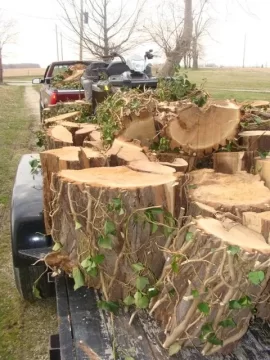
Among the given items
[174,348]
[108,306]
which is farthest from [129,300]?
[174,348]

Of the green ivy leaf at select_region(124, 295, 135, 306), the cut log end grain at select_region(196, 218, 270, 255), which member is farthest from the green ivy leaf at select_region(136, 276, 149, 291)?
the cut log end grain at select_region(196, 218, 270, 255)

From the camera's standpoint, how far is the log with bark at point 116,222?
7.39 ft

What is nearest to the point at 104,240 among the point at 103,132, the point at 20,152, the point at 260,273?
the point at 260,273

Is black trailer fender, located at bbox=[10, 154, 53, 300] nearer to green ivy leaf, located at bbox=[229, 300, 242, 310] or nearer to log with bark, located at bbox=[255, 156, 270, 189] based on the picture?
green ivy leaf, located at bbox=[229, 300, 242, 310]

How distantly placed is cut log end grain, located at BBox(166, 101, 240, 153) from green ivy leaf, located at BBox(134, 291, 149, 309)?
1306 mm

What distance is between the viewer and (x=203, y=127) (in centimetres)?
323

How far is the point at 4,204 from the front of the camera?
592cm

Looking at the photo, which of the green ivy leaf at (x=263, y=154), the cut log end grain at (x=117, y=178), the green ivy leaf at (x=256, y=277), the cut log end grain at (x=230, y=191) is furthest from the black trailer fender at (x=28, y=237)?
the green ivy leaf at (x=263, y=154)

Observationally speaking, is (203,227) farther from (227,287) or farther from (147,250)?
(147,250)

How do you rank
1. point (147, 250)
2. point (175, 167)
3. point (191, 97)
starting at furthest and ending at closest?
point (191, 97), point (175, 167), point (147, 250)

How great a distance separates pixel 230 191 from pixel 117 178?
66cm

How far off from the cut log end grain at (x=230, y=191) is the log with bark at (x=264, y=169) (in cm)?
13

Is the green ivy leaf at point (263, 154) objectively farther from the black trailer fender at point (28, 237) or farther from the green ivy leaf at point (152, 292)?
the black trailer fender at point (28, 237)

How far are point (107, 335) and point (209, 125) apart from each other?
5.72 ft
